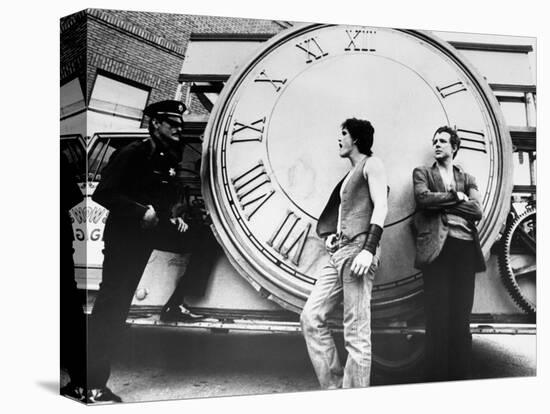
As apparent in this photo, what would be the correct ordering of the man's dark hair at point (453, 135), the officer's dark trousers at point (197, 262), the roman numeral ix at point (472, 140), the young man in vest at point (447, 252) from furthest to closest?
1. the roman numeral ix at point (472, 140)
2. the man's dark hair at point (453, 135)
3. the young man in vest at point (447, 252)
4. the officer's dark trousers at point (197, 262)

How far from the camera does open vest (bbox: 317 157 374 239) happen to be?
8.75 meters

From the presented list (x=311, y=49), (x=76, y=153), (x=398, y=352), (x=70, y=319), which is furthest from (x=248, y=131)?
(x=398, y=352)

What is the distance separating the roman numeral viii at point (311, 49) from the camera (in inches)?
348

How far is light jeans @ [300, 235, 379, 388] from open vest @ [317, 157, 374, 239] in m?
0.10

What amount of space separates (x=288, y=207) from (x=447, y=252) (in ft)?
4.95

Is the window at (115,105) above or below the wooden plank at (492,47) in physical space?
below

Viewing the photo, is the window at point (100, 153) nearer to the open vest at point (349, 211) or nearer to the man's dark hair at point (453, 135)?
the open vest at point (349, 211)

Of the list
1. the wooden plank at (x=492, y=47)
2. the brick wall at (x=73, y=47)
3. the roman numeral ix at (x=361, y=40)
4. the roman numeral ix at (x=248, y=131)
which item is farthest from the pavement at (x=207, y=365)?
the wooden plank at (x=492, y=47)

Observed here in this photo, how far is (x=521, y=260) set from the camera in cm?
956

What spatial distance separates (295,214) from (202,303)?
3.50 ft

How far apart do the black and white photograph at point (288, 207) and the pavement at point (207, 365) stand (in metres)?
0.02

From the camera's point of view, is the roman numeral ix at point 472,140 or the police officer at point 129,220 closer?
the police officer at point 129,220

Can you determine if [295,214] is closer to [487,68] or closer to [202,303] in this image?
[202,303]

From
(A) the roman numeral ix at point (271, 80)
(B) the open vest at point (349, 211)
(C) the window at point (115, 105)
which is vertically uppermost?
(A) the roman numeral ix at point (271, 80)
